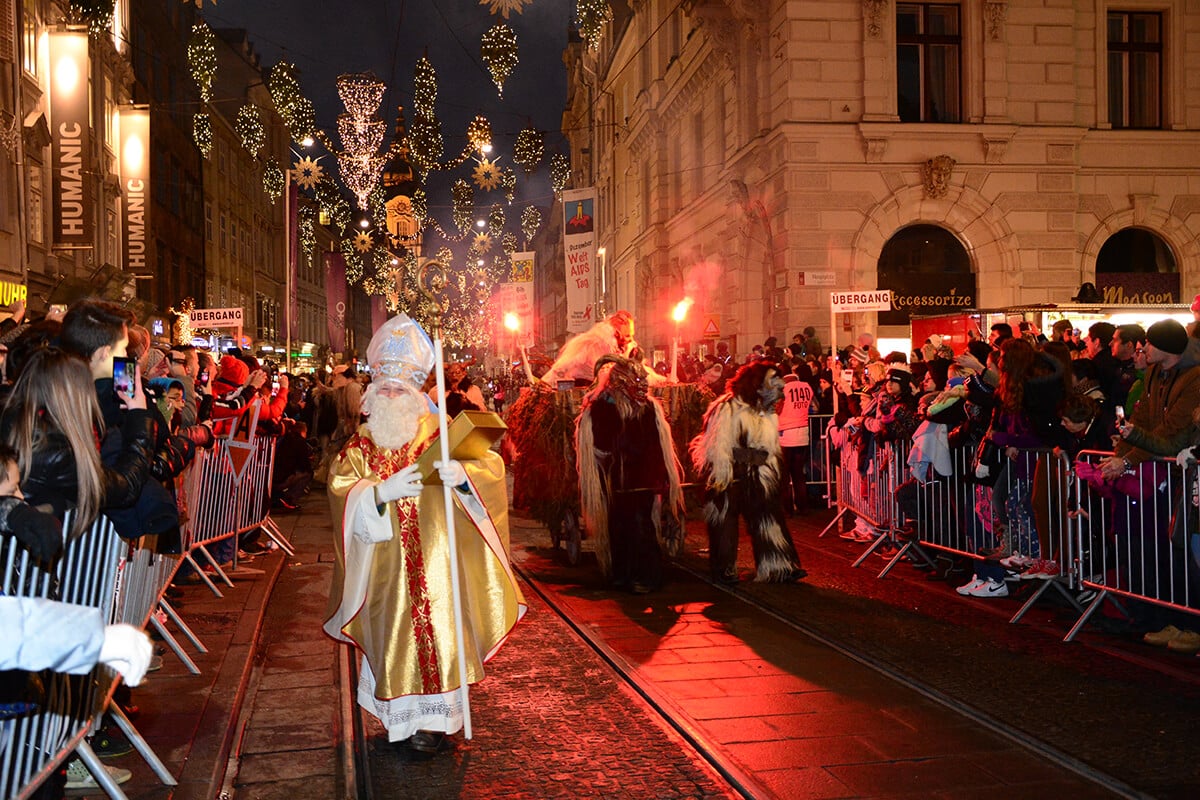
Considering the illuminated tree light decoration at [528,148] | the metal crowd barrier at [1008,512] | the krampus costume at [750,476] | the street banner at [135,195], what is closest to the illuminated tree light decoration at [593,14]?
the illuminated tree light decoration at [528,148]

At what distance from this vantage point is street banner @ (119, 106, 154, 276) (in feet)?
94.2

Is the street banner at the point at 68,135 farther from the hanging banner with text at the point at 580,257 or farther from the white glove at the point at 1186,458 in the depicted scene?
the white glove at the point at 1186,458

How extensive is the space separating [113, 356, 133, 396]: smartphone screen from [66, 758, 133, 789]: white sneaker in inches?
62.1

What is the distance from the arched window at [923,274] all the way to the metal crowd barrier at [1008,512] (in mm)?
13186

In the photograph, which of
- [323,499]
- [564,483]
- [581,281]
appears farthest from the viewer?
[581,281]

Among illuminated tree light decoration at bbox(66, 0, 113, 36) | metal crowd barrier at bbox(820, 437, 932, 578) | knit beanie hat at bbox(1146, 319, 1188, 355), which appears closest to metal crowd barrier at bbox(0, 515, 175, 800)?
knit beanie hat at bbox(1146, 319, 1188, 355)

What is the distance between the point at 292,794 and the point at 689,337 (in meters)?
27.9

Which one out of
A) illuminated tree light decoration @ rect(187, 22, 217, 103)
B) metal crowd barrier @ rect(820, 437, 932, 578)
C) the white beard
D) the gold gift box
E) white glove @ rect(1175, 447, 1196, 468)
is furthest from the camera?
illuminated tree light decoration @ rect(187, 22, 217, 103)

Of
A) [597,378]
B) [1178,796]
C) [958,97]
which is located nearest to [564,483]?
[597,378]

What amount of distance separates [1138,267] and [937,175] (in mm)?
4911

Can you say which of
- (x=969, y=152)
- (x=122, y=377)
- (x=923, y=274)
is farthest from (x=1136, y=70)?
(x=122, y=377)

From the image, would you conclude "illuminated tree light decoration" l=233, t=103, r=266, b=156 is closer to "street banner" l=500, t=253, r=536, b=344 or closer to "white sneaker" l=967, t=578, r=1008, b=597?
"street banner" l=500, t=253, r=536, b=344

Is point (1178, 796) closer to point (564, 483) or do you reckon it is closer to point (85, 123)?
point (564, 483)

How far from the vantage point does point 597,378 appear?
368 inches
